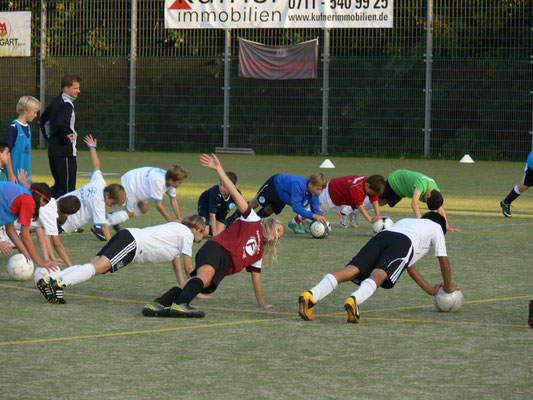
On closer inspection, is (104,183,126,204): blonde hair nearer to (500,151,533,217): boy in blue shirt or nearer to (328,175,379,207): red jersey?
(328,175,379,207): red jersey

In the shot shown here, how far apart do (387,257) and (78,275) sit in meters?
2.46

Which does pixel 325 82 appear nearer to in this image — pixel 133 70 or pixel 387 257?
pixel 133 70

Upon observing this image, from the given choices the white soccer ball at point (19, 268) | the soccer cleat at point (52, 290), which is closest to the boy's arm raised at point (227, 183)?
the soccer cleat at point (52, 290)

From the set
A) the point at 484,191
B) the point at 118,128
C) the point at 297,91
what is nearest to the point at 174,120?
Result: the point at 118,128

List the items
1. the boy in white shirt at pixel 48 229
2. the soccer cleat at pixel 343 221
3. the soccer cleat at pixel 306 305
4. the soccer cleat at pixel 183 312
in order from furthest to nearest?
the soccer cleat at pixel 343 221 < the boy in white shirt at pixel 48 229 < the soccer cleat at pixel 183 312 < the soccer cleat at pixel 306 305

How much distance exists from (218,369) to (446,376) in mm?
1350

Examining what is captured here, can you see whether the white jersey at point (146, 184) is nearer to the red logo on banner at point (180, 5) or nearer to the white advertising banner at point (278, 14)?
the white advertising banner at point (278, 14)

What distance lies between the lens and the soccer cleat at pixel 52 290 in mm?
8156

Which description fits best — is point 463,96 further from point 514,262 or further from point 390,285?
point 390,285

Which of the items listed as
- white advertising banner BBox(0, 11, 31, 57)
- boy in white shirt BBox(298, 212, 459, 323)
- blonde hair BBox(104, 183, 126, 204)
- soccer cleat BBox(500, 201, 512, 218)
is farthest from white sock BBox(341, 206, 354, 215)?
white advertising banner BBox(0, 11, 31, 57)

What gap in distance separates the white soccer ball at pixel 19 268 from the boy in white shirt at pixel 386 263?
10.1ft

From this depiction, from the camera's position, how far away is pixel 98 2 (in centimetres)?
3145

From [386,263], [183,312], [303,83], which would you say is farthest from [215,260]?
[303,83]

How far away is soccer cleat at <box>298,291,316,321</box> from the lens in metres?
7.49
